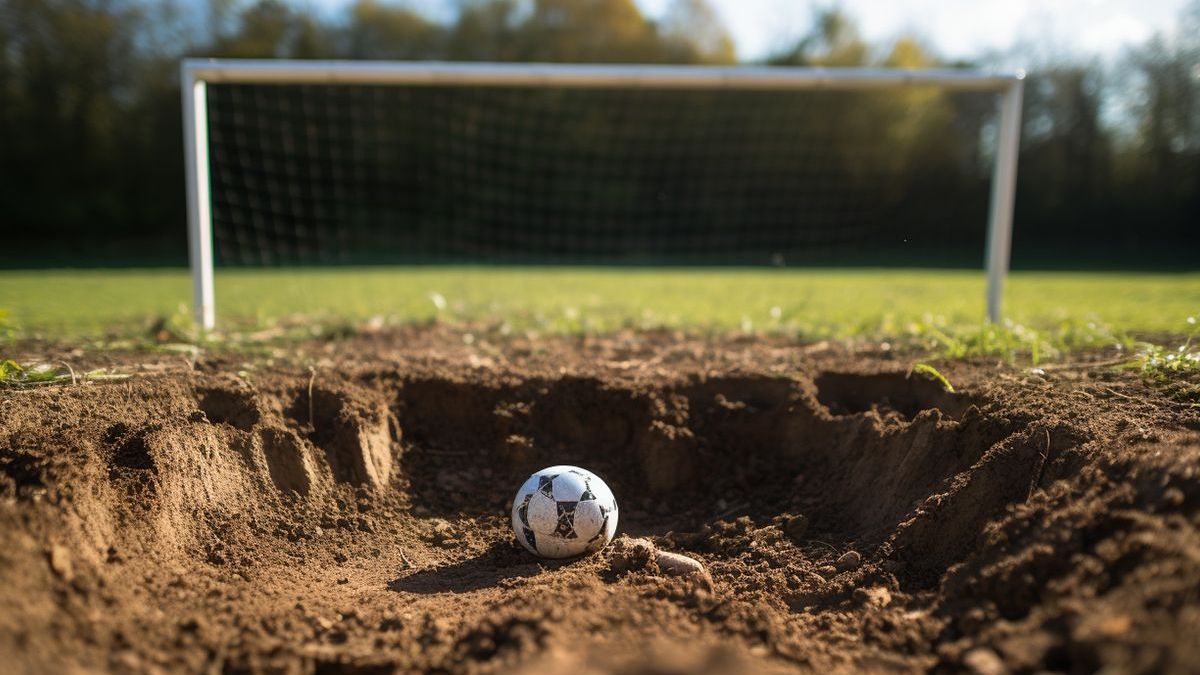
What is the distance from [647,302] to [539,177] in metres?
8.88

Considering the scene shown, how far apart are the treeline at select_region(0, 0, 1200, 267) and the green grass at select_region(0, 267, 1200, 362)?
645 centimetres

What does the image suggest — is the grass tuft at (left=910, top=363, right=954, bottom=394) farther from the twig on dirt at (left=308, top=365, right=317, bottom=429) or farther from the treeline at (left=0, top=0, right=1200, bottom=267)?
the treeline at (left=0, top=0, right=1200, bottom=267)

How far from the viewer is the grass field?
6.02 metres

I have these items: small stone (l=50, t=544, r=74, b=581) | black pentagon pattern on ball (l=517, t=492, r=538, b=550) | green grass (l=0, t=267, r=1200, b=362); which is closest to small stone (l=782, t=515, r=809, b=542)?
black pentagon pattern on ball (l=517, t=492, r=538, b=550)

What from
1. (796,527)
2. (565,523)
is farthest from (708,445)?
(565,523)

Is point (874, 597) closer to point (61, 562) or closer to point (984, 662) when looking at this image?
point (984, 662)

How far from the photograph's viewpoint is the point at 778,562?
321cm

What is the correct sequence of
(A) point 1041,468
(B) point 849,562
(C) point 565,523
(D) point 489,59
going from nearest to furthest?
(A) point 1041,468 → (B) point 849,562 → (C) point 565,523 → (D) point 489,59

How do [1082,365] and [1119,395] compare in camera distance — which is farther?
[1082,365]

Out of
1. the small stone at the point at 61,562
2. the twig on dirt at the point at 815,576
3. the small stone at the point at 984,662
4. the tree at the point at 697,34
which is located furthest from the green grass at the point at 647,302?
A: the tree at the point at 697,34

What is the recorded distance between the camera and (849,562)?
3104 millimetres

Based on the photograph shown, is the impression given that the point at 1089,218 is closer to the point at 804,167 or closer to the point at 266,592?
the point at 804,167

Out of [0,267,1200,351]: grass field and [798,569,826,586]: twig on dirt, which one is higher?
[0,267,1200,351]: grass field

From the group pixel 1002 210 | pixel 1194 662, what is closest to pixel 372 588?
pixel 1194 662
